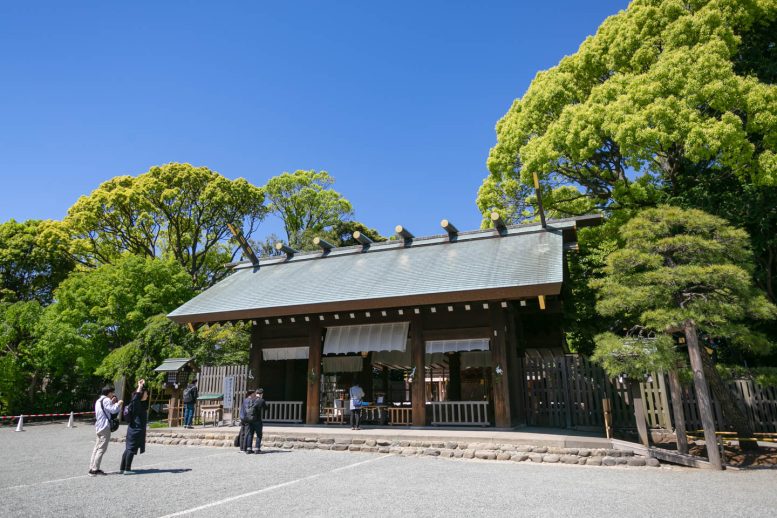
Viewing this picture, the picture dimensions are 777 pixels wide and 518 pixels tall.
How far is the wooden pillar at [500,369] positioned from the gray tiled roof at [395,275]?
43.7 inches

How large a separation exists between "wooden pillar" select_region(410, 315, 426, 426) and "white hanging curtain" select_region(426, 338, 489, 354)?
22cm

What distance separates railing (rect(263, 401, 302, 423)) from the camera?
43.1 feet

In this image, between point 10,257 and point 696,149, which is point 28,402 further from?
point 696,149

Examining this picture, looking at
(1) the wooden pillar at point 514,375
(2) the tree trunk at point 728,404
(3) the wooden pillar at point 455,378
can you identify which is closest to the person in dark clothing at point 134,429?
(1) the wooden pillar at point 514,375

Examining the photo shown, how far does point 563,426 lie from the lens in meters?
10.4

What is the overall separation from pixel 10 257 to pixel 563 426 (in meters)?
27.0

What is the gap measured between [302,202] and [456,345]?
19414 mm

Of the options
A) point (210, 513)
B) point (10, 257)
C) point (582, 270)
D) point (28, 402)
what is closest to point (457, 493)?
point (210, 513)

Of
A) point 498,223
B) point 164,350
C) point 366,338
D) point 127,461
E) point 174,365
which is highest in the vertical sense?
point 498,223

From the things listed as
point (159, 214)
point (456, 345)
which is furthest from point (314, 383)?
point (159, 214)

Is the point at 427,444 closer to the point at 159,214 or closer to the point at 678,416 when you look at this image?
the point at 678,416

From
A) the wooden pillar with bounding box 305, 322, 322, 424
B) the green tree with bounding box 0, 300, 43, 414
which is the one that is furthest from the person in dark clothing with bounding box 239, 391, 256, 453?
the green tree with bounding box 0, 300, 43, 414

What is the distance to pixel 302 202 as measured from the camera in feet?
Answer: 92.5

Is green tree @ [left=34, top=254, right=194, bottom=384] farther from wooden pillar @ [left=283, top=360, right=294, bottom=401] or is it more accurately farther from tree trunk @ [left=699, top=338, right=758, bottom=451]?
tree trunk @ [left=699, top=338, right=758, bottom=451]
